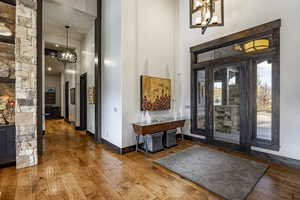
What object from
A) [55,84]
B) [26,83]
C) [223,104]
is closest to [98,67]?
[26,83]

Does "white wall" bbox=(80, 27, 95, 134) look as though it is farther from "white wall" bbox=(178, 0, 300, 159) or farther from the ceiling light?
"white wall" bbox=(178, 0, 300, 159)

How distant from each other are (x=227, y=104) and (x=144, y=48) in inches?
107

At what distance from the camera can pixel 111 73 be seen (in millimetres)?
3902

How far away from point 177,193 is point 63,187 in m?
1.65

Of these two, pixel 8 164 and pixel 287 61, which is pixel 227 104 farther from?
pixel 8 164

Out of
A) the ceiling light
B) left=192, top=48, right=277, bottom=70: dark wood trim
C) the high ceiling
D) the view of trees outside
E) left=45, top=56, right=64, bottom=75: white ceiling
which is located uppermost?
the high ceiling

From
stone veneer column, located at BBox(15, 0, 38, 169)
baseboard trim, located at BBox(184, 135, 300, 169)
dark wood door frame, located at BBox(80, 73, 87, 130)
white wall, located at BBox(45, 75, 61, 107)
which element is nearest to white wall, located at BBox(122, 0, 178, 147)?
stone veneer column, located at BBox(15, 0, 38, 169)

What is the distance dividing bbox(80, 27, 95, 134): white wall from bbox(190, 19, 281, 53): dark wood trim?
11.2ft

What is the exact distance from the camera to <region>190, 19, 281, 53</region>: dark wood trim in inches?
120

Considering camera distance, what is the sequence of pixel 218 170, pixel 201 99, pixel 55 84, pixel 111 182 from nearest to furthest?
pixel 111 182 → pixel 218 170 → pixel 201 99 → pixel 55 84

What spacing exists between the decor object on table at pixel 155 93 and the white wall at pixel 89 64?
2.16m

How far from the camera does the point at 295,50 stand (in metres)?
2.80

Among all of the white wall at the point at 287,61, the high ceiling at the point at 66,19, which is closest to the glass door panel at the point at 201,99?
the white wall at the point at 287,61

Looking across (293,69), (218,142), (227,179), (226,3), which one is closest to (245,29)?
(226,3)
